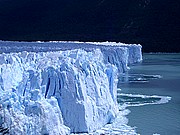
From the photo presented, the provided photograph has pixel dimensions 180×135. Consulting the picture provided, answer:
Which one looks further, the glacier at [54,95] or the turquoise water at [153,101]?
the turquoise water at [153,101]

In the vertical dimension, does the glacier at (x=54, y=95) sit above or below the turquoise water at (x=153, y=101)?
above

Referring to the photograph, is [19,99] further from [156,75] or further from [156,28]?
[156,28]

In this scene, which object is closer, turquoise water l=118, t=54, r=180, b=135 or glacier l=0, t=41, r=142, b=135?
glacier l=0, t=41, r=142, b=135

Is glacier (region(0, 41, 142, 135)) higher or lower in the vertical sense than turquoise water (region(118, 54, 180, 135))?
higher

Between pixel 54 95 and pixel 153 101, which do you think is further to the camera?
pixel 153 101

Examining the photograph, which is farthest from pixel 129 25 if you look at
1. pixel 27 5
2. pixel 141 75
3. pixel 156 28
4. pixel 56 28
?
pixel 141 75
